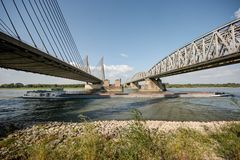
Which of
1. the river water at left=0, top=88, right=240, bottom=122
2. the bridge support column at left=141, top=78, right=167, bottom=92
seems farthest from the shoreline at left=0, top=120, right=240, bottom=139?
the bridge support column at left=141, top=78, right=167, bottom=92

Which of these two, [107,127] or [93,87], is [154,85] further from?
[107,127]

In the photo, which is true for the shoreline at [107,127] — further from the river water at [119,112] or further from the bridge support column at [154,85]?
the bridge support column at [154,85]

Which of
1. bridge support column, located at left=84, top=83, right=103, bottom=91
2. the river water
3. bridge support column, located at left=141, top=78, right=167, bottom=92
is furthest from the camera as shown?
bridge support column, located at left=84, top=83, right=103, bottom=91

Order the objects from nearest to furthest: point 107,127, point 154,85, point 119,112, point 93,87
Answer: point 107,127 → point 119,112 → point 154,85 → point 93,87

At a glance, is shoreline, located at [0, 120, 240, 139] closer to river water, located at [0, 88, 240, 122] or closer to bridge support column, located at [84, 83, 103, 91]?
river water, located at [0, 88, 240, 122]

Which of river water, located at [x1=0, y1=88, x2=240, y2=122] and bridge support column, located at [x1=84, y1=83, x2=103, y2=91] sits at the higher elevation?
bridge support column, located at [x1=84, y1=83, x2=103, y2=91]

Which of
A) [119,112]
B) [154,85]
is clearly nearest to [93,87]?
[154,85]

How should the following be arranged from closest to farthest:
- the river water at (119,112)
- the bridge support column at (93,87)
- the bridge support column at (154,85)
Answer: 1. the river water at (119,112)
2. the bridge support column at (154,85)
3. the bridge support column at (93,87)

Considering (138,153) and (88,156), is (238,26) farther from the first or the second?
(88,156)

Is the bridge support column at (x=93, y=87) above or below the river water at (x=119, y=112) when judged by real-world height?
above

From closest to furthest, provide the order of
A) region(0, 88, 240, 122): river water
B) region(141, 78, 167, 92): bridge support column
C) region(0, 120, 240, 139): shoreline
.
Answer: region(0, 120, 240, 139): shoreline < region(0, 88, 240, 122): river water < region(141, 78, 167, 92): bridge support column

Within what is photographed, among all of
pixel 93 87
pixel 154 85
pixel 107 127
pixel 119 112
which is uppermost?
pixel 93 87

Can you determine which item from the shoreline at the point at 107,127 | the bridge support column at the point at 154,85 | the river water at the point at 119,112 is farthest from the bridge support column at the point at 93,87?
the shoreline at the point at 107,127

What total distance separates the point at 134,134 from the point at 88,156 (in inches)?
67.4
